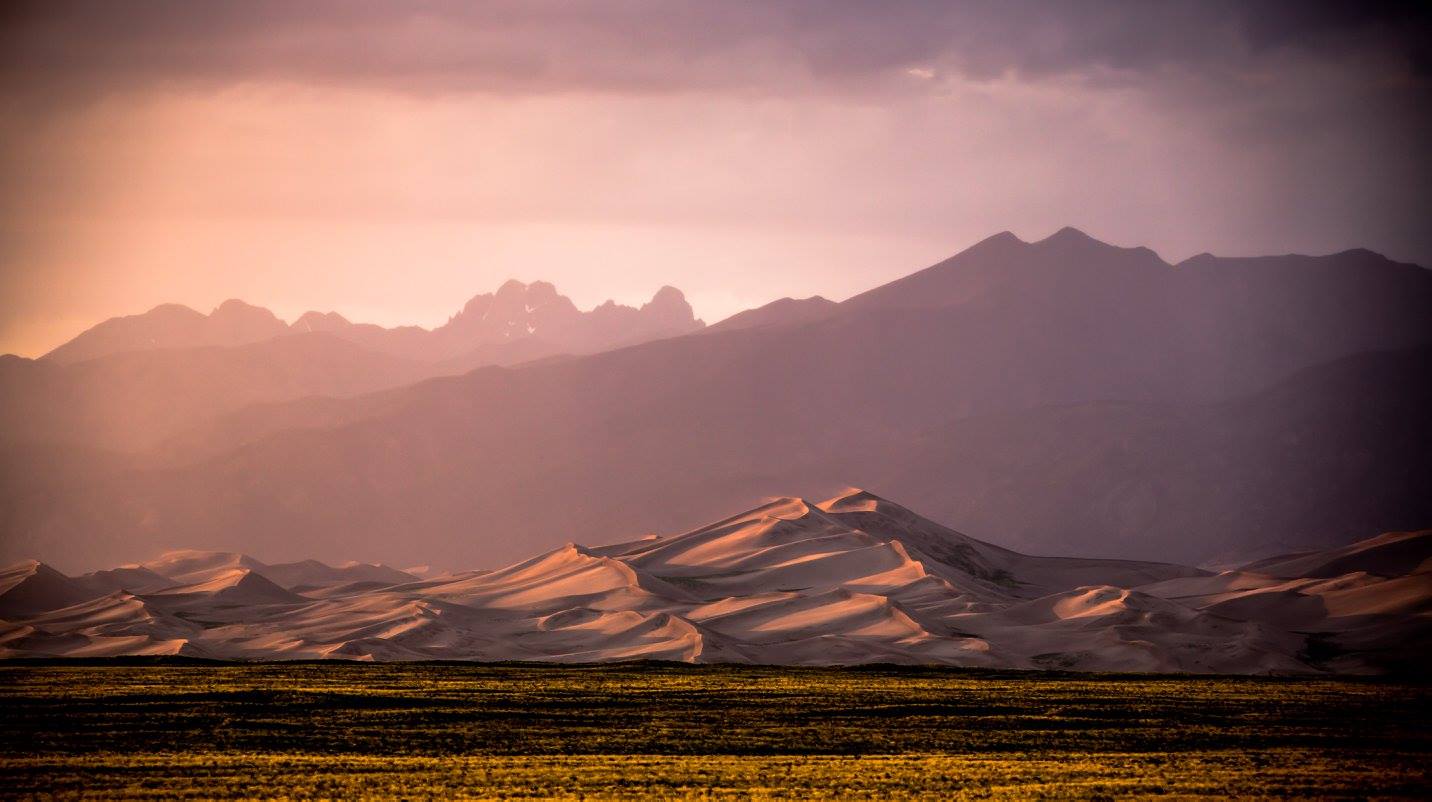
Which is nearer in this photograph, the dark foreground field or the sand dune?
the dark foreground field

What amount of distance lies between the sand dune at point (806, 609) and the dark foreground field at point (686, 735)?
3842 centimetres

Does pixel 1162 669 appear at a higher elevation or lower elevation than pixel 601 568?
lower

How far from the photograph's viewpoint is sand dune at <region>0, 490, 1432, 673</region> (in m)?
113

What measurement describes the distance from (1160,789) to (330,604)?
124 meters

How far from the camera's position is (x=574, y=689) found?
6700cm

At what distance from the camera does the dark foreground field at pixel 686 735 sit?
40531 mm

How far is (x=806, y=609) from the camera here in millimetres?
130500

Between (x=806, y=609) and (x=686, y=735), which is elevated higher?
(x=806, y=609)

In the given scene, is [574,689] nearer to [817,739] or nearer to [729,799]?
[817,739]

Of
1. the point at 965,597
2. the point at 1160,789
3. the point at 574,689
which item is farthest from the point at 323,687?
the point at 965,597

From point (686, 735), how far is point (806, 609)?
8002cm

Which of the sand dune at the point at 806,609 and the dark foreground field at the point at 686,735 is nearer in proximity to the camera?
the dark foreground field at the point at 686,735

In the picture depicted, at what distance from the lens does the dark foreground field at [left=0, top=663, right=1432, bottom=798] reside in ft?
133

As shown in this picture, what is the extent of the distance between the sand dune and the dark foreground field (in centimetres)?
3842
